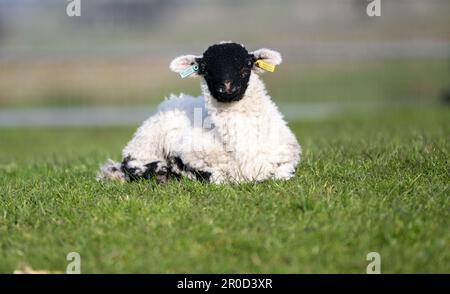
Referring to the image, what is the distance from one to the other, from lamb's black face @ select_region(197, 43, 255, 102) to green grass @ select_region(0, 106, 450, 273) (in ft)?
2.72

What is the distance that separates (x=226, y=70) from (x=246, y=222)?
1.60 m

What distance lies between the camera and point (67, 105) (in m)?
22.0

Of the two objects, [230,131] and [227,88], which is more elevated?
[227,88]

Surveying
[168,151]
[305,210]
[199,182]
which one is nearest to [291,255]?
[305,210]

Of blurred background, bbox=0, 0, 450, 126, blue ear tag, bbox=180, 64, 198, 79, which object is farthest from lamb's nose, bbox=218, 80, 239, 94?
blurred background, bbox=0, 0, 450, 126

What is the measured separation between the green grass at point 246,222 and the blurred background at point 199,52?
43.6ft

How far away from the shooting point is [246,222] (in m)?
6.11

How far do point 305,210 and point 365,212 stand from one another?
45 centimetres

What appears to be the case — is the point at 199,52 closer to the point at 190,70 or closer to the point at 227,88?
the point at 190,70

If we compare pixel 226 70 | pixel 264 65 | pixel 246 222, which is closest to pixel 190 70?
pixel 226 70

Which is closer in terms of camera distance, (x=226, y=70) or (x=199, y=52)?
(x=226, y=70)

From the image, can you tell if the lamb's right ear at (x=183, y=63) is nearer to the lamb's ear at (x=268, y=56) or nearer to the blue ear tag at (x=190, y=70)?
the blue ear tag at (x=190, y=70)

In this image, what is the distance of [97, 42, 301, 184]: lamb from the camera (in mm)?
7191

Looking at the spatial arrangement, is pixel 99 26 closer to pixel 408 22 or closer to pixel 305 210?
pixel 408 22
